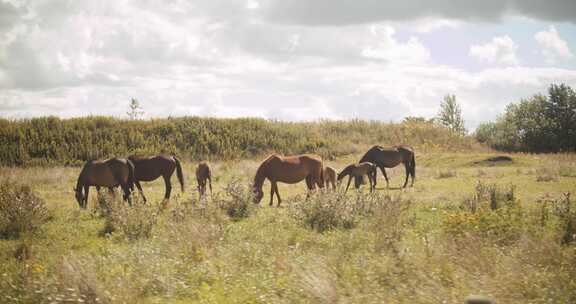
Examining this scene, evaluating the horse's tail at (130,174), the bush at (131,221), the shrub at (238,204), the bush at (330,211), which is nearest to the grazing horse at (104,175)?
the horse's tail at (130,174)

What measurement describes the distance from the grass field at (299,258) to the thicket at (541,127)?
39.7 metres

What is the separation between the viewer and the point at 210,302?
26.2 ft

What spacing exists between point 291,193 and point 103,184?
7.61 metres

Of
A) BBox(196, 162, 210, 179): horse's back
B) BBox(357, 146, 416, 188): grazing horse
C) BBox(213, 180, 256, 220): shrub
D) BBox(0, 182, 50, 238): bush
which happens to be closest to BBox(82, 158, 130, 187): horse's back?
BBox(0, 182, 50, 238): bush

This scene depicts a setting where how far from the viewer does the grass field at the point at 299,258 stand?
309 inches

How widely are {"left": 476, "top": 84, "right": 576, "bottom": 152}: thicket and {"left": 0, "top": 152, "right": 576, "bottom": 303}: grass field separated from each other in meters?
39.7

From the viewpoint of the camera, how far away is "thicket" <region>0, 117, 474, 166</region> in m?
37.8

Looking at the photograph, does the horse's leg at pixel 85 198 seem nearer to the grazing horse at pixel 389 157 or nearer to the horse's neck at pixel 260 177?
the horse's neck at pixel 260 177

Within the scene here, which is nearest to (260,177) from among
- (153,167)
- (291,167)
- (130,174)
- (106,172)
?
(291,167)

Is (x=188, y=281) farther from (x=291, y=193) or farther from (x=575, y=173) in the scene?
(x=575, y=173)

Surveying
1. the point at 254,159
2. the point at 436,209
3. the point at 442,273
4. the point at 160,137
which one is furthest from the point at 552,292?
the point at 160,137

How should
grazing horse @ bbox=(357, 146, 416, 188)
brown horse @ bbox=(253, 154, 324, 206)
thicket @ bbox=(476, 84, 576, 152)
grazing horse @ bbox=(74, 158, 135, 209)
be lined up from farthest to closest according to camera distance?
thicket @ bbox=(476, 84, 576, 152) → grazing horse @ bbox=(357, 146, 416, 188) → brown horse @ bbox=(253, 154, 324, 206) → grazing horse @ bbox=(74, 158, 135, 209)

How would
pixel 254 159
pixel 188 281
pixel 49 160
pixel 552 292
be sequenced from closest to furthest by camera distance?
pixel 552 292 → pixel 188 281 → pixel 49 160 → pixel 254 159

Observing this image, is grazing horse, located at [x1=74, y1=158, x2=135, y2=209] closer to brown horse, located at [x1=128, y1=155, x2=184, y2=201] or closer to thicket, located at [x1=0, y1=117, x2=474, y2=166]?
brown horse, located at [x1=128, y1=155, x2=184, y2=201]
